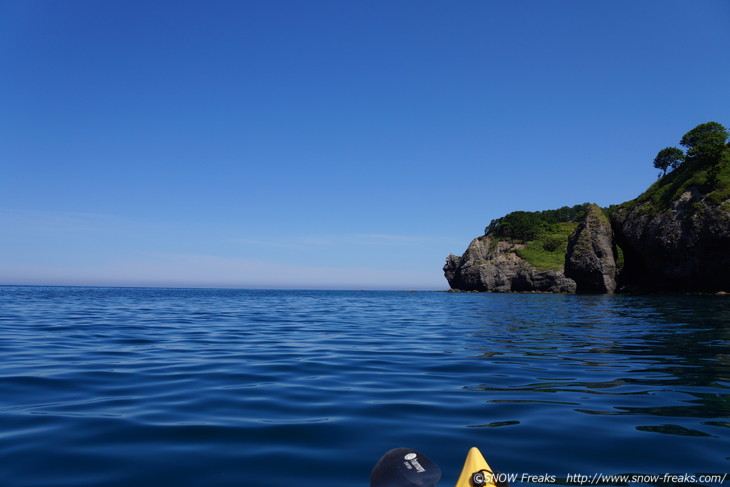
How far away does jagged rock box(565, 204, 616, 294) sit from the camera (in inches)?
2768

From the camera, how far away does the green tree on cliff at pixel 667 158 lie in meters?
81.4

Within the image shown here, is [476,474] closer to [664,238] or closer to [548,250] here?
[664,238]

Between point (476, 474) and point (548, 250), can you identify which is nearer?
point (476, 474)

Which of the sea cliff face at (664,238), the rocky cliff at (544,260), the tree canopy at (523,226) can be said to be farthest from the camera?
the tree canopy at (523,226)

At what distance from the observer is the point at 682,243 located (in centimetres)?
5553

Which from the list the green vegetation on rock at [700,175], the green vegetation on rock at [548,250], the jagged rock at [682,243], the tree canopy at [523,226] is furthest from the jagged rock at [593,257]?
the tree canopy at [523,226]

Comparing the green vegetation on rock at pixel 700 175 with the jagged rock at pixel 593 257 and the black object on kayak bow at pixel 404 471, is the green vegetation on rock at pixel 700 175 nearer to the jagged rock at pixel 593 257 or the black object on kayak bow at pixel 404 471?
the jagged rock at pixel 593 257

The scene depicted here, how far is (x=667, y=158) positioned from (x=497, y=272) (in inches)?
1667

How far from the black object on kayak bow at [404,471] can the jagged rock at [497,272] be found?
313ft

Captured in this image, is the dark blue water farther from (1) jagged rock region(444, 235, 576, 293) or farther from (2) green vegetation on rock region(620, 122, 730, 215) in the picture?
(1) jagged rock region(444, 235, 576, 293)

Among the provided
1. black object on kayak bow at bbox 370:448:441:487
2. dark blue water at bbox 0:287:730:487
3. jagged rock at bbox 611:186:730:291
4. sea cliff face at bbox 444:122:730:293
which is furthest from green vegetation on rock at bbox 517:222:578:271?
black object on kayak bow at bbox 370:448:441:487

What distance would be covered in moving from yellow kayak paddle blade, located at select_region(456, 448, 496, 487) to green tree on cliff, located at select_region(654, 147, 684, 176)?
97198 mm

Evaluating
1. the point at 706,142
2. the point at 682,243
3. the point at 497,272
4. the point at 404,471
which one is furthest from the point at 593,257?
the point at 404,471

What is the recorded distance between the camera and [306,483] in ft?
12.6
